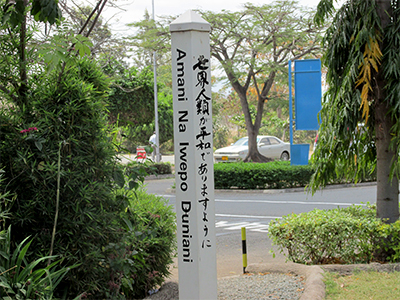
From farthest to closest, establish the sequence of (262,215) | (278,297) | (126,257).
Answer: (262,215) → (278,297) → (126,257)

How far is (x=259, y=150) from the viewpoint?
2511 centimetres

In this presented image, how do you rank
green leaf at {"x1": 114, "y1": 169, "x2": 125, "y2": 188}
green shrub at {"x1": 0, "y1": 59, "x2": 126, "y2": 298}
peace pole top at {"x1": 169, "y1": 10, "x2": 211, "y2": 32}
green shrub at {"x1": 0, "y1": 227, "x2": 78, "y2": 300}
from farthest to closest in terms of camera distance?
green leaf at {"x1": 114, "y1": 169, "x2": 125, "y2": 188}, green shrub at {"x1": 0, "y1": 59, "x2": 126, "y2": 298}, peace pole top at {"x1": 169, "y1": 10, "x2": 211, "y2": 32}, green shrub at {"x1": 0, "y1": 227, "x2": 78, "y2": 300}

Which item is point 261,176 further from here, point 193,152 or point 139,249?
point 193,152

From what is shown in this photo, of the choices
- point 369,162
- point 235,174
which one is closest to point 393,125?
point 369,162

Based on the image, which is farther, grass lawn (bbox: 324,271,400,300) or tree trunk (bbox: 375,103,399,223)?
tree trunk (bbox: 375,103,399,223)

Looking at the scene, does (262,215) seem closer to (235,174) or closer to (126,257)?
(235,174)

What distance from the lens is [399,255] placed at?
5.24 m

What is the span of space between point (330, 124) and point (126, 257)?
3.40m

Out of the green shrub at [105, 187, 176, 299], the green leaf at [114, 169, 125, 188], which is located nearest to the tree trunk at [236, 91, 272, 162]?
the green shrub at [105, 187, 176, 299]

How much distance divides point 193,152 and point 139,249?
1.48m

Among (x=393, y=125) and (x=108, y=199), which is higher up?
Result: (x=393, y=125)

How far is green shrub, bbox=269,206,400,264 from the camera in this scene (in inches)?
209

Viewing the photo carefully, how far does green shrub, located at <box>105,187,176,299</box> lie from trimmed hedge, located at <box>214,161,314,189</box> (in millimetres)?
10606

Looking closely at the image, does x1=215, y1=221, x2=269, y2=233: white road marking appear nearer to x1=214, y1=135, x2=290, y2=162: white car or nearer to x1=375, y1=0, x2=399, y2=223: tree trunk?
x1=375, y1=0, x2=399, y2=223: tree trunk
